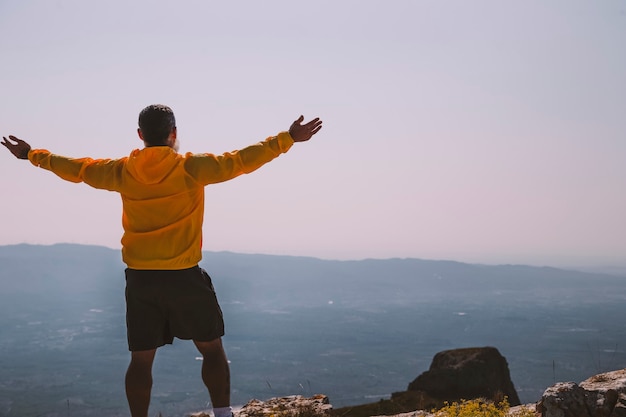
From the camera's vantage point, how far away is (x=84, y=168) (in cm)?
548

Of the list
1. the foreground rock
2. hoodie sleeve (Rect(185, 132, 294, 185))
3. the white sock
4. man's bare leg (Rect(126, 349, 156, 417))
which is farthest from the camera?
the foreground rock

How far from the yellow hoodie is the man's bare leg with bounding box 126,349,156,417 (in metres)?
0.78

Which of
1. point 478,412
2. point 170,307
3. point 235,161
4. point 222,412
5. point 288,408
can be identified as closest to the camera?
point 235,161

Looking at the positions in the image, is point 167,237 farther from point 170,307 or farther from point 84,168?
point 84,168

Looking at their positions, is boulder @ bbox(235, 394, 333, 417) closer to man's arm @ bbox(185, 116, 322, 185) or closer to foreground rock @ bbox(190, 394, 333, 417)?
foreground rock @ bbox(190, 394, 333, 417)

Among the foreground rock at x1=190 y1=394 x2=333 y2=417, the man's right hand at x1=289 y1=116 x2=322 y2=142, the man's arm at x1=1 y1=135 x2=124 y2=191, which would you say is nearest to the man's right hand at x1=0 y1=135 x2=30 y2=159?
the man's arm at x1=1 y1=135 x2=124 y2=191

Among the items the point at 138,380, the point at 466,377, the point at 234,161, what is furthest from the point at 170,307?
the point at 466,377

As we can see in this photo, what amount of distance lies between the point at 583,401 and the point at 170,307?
3.73m

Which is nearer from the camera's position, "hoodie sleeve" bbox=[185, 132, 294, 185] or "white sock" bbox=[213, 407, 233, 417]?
"hoodie sleeve" bbox=[185, 132, 294, 185]

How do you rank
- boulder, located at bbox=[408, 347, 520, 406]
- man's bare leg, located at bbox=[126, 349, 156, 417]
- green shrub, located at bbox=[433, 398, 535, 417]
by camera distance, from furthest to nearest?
1. boulder, located at bbox=[408, 347, 520, 406]
2. green shrub, located at bbox=[433, 398, 535, 417]
3. man's bare leg, located at bbox=[126, 349, 156, 417]

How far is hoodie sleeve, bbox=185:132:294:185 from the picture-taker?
5.06 m

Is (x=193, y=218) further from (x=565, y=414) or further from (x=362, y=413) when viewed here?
(x=362, y=413)

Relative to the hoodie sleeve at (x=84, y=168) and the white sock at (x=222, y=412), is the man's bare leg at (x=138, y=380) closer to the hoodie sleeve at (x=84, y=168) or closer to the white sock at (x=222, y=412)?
the white sock at (x=222, y=412)

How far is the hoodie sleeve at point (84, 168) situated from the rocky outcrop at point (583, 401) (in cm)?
429
